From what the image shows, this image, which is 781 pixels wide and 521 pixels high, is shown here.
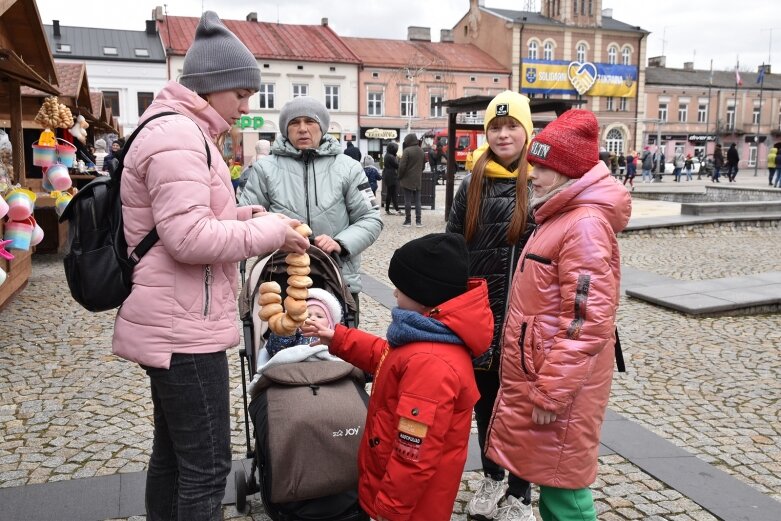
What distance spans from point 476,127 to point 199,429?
13.0 meters

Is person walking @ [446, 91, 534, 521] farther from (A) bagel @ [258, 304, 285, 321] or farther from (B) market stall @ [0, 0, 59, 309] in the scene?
(B) market stall @ [0, 0, 59, 309]

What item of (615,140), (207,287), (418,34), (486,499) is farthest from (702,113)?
(207,287)

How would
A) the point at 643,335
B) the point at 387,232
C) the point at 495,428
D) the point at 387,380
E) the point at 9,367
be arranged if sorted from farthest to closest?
the point at 387,232
the point at 643,335
the point at 9,367
the point at 495,428
the point at 387,380

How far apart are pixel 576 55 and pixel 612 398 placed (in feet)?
184

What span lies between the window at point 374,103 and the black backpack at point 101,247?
164ft

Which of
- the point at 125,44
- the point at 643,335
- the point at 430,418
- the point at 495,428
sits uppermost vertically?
the point at 125,44

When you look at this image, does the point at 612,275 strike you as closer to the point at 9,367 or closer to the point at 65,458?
the point at 65,458

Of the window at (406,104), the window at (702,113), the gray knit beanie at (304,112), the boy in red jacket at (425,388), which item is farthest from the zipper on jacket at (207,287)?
the window at (702,113)


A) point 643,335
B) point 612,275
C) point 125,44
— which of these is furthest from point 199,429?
point 125,44

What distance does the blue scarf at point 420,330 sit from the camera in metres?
2.36

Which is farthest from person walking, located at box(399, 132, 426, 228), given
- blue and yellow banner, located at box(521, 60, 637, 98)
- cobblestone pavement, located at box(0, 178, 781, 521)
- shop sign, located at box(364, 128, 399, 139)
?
blue and yellow banner, located at box(521, 60, 637, 98)

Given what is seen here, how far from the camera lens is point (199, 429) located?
2.34 meters

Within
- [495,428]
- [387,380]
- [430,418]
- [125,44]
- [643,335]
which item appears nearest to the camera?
[430,418]

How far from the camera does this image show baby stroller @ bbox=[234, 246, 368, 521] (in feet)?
8.51
